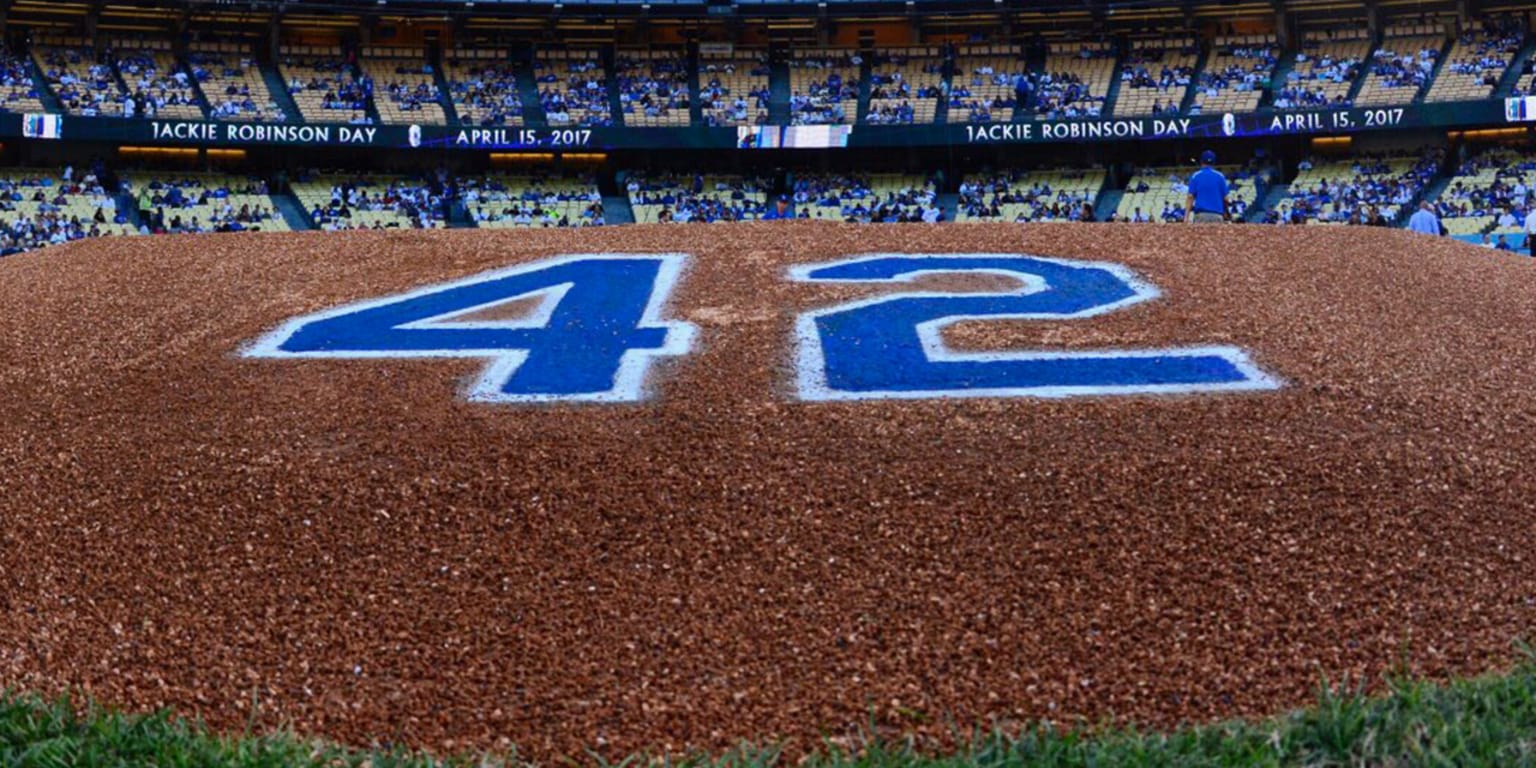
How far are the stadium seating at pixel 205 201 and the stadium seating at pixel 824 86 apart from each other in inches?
687

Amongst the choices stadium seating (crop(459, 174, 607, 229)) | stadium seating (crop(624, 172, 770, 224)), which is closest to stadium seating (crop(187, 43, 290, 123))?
Answer: stadium seating (crop(459, 174, 607, 229))

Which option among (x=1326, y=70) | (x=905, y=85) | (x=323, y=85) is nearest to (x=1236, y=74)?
(x=1326, y=70)

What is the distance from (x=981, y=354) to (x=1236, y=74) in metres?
36.6

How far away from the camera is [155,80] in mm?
38500

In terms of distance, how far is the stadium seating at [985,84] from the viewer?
3903 cm

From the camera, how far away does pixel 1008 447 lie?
230 inches

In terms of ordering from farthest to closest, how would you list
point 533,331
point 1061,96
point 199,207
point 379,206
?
point 1061,96 < point 379,206 < point 199,207 < point 533,331

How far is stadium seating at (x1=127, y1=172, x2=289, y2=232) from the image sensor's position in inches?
1341

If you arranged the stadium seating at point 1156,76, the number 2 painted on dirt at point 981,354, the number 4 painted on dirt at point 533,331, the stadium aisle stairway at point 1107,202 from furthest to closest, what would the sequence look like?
1. the stadium seating at point 1156,76
2. the stadium aisle stairway at point 1107,202
3. the number 4 painted on dirt at point 533,331
4. the number 2 painted on dirt at point 981,354

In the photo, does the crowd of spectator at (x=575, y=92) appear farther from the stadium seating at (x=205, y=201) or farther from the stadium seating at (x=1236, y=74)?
the stadium seating at (x=1236, y=74)

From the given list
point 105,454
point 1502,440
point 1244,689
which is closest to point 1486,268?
point 1502,440

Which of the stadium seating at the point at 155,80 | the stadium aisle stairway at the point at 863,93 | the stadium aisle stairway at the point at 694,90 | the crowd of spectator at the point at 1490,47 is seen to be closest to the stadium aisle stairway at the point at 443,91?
the stadium seating at the point at 155,80

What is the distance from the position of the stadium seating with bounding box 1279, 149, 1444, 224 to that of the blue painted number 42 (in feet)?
82.2

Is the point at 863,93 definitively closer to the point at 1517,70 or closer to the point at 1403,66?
the point at 1403,66
